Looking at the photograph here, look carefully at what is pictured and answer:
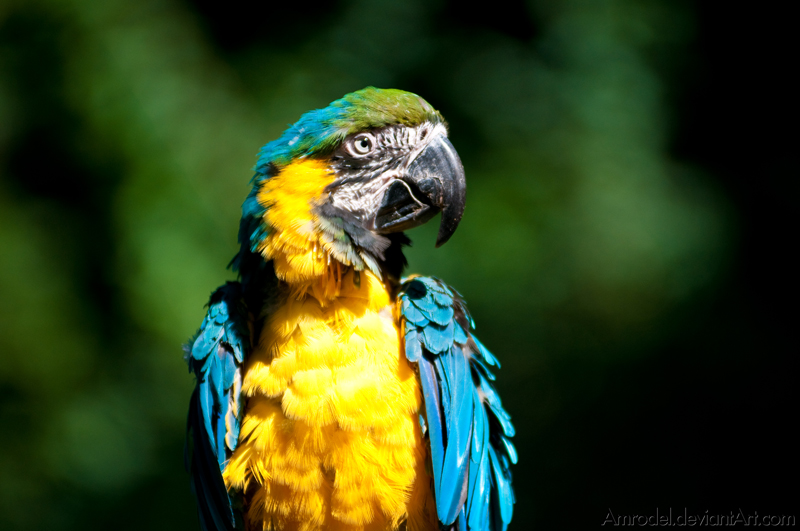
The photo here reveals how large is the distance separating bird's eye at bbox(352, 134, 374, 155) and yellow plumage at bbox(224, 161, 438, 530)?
93 mm

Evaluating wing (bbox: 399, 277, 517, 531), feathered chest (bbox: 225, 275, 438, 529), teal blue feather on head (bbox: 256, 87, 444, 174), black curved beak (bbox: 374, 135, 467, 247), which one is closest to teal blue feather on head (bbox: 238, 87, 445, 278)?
teal blue feather on head (bbox: 256, 87, 444, 174)

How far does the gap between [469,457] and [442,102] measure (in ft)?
5.68

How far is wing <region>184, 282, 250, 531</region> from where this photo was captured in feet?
4.11

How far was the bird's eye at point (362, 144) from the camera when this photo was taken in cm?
131

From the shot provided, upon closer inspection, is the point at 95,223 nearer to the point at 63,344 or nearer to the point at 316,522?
the point at 63,344

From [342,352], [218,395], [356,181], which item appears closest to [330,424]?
[342,352]

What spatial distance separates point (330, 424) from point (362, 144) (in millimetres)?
615

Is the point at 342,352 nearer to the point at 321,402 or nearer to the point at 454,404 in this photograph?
the point at 321,402

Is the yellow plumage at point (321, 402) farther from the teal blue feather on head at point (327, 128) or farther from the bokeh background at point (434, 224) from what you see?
the bokeh background at point (434, 224)

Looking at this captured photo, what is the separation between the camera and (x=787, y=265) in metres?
2.56

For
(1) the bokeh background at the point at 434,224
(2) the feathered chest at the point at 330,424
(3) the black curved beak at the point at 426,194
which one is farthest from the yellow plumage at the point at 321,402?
(1) the bokeh background at the point at 434,224

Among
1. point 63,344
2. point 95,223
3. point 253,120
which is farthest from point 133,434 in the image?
point 253,120

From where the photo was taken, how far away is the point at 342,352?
1.22 m

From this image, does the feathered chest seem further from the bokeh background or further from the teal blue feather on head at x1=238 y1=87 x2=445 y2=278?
the bokeh background
